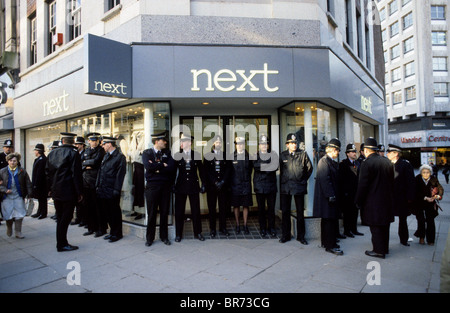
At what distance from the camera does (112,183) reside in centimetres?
570

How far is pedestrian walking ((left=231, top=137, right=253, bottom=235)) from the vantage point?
609cm

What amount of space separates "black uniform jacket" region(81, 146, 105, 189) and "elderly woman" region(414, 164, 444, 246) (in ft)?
22.5

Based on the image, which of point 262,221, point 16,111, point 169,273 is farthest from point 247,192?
point 16,111

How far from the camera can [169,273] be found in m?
4.02

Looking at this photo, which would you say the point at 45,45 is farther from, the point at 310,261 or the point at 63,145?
the point at 310,261

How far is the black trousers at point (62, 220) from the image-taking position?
506cm

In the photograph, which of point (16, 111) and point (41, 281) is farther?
point (16, 111)

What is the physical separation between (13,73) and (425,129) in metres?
39.4

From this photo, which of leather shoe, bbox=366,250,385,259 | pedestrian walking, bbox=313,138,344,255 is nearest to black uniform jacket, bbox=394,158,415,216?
leather shoe, bbox=366,250,385,259

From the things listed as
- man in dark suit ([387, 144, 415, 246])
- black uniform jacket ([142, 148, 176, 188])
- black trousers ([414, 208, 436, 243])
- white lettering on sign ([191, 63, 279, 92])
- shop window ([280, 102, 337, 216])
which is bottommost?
black trousers ([414, 208, 436, 243])

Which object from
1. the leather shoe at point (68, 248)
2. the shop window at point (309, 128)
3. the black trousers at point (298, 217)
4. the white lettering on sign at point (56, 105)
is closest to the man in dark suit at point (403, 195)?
the shop window at point (309, 128)

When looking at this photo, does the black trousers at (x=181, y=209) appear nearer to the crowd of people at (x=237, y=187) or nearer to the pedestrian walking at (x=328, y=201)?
the crowd of people at (x=237, y=187)

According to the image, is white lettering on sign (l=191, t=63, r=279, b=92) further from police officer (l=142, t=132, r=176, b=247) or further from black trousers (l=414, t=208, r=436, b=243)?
black trousers (l=414, t=208, r=436, b=243)

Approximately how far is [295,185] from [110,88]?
4193 mm
